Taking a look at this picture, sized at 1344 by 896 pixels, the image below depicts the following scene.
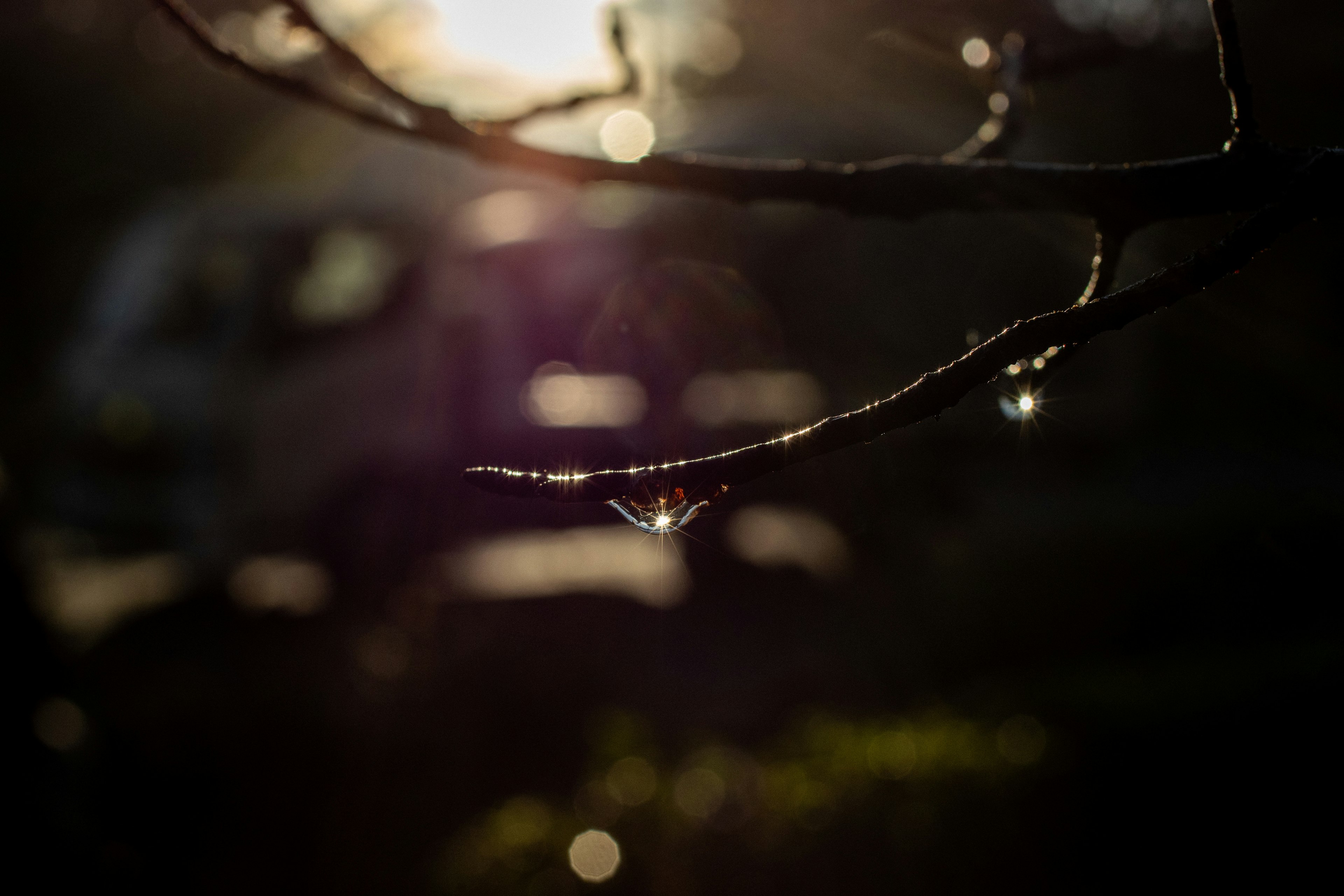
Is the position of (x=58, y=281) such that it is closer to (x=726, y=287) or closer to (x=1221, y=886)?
(x=726, y=287)

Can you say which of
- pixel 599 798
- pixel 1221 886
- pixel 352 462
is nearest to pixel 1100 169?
pixel 1221 886

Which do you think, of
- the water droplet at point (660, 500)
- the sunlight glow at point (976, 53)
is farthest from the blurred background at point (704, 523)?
the water droplet at point (660, 500)

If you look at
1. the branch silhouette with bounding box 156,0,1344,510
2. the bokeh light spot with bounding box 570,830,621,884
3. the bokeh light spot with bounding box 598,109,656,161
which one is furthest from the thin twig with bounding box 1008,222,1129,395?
the bokeh light spot with bounding box 570,830,621,884

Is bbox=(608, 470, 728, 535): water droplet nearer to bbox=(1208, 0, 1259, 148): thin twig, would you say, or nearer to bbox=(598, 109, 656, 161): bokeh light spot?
bbox=(1208, 0, 1259, 148): thin twig

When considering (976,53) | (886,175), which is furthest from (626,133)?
(886,175)

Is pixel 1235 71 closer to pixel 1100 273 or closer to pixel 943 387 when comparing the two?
pixel 1100 273

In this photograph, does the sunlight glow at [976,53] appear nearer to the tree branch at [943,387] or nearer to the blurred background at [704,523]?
the blurred background at [704,523]
